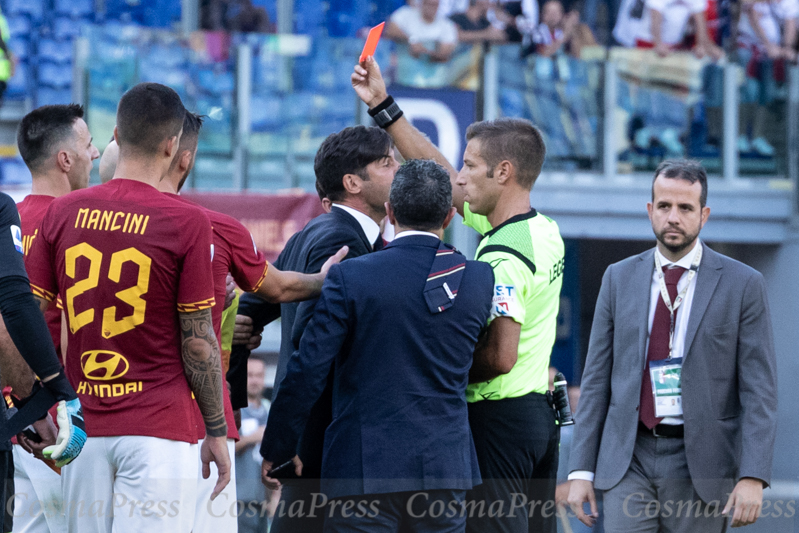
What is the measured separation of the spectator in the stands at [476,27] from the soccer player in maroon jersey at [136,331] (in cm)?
731

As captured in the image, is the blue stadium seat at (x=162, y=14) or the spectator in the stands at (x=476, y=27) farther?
the blue stadium seat at (x=162, y=14)

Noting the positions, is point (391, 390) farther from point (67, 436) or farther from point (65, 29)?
point (65, 29)

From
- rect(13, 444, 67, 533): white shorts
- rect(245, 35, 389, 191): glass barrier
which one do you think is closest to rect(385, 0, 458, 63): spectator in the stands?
rect(245, 35, 389, 191): glass barrier

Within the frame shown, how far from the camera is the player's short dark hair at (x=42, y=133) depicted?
4.03 meters

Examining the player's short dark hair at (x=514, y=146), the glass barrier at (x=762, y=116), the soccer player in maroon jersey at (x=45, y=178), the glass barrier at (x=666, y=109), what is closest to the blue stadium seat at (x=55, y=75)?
the glass barrier at (x=666, y=109)

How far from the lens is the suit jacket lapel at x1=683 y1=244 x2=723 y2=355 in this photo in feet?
12.4

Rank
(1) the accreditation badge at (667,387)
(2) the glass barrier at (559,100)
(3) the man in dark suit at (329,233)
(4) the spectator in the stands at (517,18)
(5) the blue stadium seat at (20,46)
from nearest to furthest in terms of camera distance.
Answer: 1. (3) the man in dark suit at (329,233)
2. (1) the accreditation badge at (667,387)
3. (2) the glass barrier at (559,100)
4. (4) the spectator in the stands at (517,18)
5. (5) the blue stadium seat at (20,46)

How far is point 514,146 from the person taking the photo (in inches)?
153

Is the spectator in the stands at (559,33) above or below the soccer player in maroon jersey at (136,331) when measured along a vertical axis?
above

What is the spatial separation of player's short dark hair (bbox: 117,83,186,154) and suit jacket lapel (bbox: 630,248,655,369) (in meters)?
2.05

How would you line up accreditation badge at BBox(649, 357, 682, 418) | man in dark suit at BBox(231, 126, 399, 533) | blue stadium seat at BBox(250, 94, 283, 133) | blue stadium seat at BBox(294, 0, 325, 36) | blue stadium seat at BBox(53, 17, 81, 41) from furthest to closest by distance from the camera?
blue stadium seat at BBox(294, 0, 325, 36) < blue stadium seat at BBox(53, 17, 81, 41) < blue stadium seat at BBox(250, 94, 283, 133) < accreditation badge at BBox(649, 357, 682, 418) < man in dark suit at BBox(231, 126, 399, 533)

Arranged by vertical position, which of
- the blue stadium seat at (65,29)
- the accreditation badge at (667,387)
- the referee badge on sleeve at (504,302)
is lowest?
the accreditation badge at (667,387)

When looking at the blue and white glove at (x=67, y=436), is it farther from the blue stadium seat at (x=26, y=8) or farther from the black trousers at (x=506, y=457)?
the blue stadium seat at (x=26, y=8)

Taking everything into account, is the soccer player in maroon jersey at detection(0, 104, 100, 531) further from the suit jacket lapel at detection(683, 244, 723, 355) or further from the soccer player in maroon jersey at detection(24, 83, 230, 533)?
the suit jacket lapel at detection(683, 244, 723, 355)
